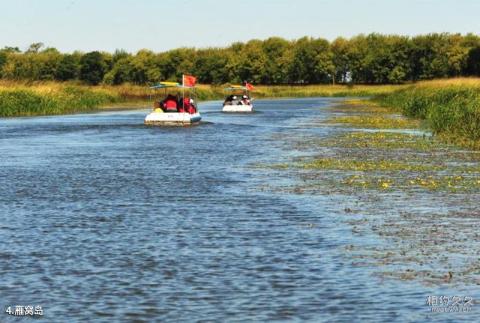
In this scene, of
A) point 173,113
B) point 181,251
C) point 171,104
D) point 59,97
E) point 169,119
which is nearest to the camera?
point 181,251

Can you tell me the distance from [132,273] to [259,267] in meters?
1.72

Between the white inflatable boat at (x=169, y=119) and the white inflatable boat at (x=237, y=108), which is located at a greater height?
the white inflatable boat at (x=169, y=119)

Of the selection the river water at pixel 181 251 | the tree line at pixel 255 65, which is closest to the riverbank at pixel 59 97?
the river water at pixel 181 251

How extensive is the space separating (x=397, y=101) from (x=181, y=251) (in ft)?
230

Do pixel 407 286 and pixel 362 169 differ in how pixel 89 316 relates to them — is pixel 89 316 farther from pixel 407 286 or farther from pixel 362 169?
pixel 362 169

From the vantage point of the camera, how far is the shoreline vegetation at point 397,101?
40781mm

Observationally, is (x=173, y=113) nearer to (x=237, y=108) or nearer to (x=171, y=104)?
(x=171, y=104)

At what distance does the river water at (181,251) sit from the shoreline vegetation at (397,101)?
15956 millimetres

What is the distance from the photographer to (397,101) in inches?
3241

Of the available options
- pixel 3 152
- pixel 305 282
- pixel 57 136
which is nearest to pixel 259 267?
pixel 305 282

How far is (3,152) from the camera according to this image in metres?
34.7

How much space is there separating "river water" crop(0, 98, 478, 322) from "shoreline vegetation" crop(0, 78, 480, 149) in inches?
628

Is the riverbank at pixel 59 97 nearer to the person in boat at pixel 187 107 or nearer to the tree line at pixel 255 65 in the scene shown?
the person in boat at pixel 187 107

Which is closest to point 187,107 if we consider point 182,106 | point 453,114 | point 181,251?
point 182,106
